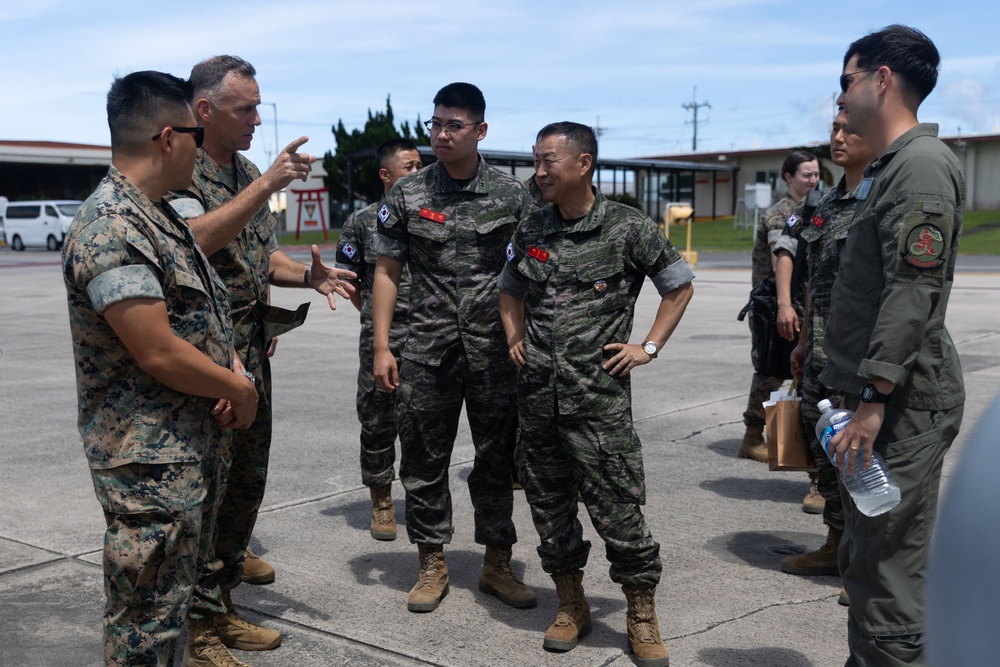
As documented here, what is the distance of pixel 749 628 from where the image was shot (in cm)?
407

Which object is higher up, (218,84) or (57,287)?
(218,84)

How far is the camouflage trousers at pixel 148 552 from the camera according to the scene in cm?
290

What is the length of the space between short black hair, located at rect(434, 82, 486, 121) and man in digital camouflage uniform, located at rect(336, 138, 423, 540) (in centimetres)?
82

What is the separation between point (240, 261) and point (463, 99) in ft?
3.93

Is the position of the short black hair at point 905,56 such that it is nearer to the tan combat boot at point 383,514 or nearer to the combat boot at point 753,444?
the tan combat boot at point 383,514

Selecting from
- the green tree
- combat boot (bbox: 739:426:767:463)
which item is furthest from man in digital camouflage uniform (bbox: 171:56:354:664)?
the green tree

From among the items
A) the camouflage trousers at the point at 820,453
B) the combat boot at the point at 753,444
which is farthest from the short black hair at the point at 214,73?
the combat boot at the point at 753,444

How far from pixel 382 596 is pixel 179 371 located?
1956mm

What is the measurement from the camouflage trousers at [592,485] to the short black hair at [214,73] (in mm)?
1606

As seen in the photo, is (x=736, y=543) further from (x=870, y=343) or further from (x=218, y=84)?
(x=218, y=84)

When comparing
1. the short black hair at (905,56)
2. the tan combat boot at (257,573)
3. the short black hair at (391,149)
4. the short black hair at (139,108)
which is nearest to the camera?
the short black hair at (139,108)

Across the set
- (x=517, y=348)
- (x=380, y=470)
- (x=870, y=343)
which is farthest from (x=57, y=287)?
(x=870, y=343)

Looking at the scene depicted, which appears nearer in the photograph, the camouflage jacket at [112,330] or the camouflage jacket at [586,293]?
the camouflage jacket at [112,330]

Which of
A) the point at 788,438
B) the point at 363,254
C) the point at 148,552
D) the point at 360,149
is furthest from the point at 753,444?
the point at 360,149
